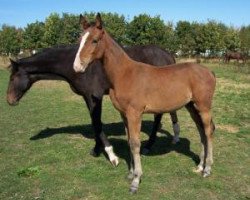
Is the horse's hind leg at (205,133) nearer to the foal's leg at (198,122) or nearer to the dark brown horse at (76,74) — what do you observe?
the foal's leg at (198,122)

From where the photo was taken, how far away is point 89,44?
5.19m

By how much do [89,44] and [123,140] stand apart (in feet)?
12.5

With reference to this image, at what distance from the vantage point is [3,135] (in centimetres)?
935

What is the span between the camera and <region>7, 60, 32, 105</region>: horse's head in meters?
7.69

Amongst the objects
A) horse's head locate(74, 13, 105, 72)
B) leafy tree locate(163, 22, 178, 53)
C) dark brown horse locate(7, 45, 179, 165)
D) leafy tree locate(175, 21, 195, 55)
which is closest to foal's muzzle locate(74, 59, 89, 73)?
horse's head locate(74, 13, 105, 72)

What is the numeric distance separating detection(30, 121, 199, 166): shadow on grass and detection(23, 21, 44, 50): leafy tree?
126 feet

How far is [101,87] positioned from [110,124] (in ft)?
10.3

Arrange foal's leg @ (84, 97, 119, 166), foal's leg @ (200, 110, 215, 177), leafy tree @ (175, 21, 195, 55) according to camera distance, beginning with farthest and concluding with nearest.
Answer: leafy tree @ (175, 21, 195, 55) < foal's leg @ (84, 97, 119, 166) < foal's leg @ (200, 110, 215, 177)

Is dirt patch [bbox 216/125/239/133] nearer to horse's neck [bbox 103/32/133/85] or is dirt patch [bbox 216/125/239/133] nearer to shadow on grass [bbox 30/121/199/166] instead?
shadow on grass [bbox 30/121/199/166]

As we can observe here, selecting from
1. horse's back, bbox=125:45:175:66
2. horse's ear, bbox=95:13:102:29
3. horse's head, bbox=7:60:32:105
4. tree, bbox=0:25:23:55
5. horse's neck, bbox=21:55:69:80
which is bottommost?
tree, bbox=0:25:23:55

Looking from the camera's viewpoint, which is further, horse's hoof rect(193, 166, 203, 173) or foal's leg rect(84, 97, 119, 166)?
foal's leg rect(84, 97, 119, 166)

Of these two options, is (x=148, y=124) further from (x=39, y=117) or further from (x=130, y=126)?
(x=130, y=126)

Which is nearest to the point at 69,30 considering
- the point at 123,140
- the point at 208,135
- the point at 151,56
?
the point at 123,140

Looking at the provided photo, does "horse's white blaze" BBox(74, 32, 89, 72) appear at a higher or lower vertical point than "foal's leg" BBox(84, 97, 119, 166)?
higher
